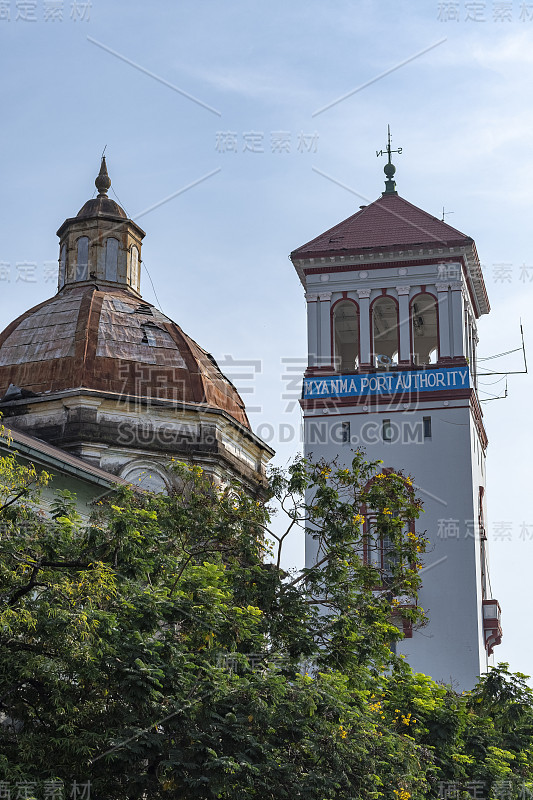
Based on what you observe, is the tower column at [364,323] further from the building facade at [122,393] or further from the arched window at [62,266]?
the arched window at [62,266]

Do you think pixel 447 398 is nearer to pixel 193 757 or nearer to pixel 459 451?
pixel 459 451

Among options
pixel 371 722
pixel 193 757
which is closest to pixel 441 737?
pixel 371 722

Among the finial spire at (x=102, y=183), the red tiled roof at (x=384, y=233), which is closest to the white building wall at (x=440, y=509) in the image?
the red tiled roof at (x=384, y=233)

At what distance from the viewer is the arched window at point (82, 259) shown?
125ft

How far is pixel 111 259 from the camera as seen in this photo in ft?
127

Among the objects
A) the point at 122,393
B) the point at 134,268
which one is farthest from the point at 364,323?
the point at 122,393

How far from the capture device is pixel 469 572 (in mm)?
34094

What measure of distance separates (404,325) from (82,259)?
9.42 metres

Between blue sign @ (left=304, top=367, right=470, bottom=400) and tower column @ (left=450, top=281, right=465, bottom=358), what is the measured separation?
0.60 metres

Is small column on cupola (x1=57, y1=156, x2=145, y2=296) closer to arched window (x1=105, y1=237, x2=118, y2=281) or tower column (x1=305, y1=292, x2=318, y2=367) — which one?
arched window (x1=105, y1=237, x2=118, y2=281)

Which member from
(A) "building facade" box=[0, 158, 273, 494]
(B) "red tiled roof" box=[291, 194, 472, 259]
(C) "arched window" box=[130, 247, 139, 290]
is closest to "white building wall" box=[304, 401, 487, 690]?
(A) "building facade" box=[0, 158, 273, 494]

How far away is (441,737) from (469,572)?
1471 centimetres

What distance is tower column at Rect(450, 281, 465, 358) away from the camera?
36375 mm

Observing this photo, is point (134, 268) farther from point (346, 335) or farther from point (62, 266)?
point (346, 335)
